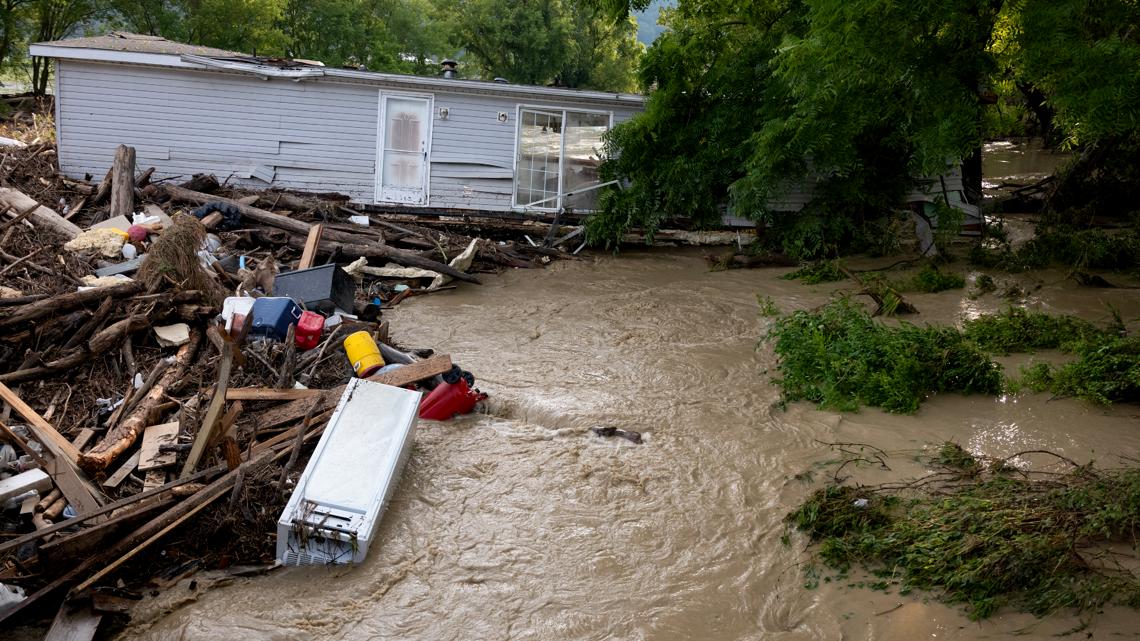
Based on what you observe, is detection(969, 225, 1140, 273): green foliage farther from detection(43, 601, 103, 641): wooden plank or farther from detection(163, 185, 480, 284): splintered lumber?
detection(43, 601, 103, 641): wooden plank

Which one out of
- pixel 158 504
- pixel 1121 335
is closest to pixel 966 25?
pixel 1121 335

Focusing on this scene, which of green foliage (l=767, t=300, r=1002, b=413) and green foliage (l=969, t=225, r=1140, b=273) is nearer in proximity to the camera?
green foliage (l=767, t=300, r=1002, b=413)

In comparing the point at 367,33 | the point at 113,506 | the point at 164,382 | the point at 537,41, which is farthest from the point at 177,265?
the point at 367,33

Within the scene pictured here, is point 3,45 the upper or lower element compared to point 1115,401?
upper

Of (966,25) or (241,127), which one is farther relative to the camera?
(241,127)

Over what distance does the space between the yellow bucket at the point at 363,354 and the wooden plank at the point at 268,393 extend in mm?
801

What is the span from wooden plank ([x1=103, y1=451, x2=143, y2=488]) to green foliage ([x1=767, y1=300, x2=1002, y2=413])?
628cm

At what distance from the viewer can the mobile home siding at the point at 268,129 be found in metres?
16.1

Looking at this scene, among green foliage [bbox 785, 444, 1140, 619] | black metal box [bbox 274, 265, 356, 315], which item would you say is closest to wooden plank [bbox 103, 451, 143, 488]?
black metal box [bbox 274, 265, 356, 315]

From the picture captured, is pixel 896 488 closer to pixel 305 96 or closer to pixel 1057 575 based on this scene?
pixel 1057 575

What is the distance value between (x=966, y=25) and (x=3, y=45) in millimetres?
27256

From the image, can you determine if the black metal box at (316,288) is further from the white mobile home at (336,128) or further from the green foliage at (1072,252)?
the green foliage at (1072,252)

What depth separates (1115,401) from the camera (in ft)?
25.8

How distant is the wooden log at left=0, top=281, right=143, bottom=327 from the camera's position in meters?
8.07
